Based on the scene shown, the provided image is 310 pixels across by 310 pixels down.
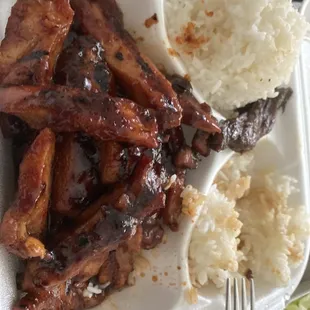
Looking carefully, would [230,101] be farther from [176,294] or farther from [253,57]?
[176,294]

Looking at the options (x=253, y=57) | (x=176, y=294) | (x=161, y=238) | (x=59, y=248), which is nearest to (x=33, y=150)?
(x=59, y=248)

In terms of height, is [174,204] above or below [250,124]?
below

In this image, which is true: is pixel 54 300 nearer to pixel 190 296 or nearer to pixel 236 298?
pixel 190 296

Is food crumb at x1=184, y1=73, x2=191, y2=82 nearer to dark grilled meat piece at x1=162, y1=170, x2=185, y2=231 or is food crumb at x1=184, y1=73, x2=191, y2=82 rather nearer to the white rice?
dark grilled meat piece at x1=162, y1=170, x2=185, y2=231

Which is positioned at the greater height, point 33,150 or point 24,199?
point 33,150

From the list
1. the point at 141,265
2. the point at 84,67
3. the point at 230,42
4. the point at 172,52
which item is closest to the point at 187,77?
the point at 172,52

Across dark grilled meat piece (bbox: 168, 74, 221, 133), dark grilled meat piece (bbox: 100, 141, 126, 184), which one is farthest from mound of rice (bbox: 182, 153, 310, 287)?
dark grilled meat piece (bbox: 100, 141, 126, 184)
